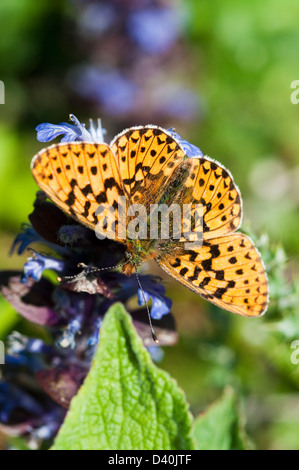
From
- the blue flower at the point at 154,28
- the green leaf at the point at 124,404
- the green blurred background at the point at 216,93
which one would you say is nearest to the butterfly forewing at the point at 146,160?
the green leaf at the point at 124,404

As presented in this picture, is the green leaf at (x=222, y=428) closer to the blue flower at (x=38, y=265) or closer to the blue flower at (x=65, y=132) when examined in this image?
the blue flower at (x=38, y=265)

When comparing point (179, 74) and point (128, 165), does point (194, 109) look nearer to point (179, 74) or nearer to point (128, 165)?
point (179, 74)

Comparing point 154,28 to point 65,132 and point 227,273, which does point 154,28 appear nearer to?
point 65,132

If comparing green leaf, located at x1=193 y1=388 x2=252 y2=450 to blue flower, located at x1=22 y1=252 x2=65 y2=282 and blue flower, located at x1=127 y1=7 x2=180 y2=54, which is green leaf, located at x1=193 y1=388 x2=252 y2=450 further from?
blue flower, located at x1=127 y1=7 x2=180 y2=54

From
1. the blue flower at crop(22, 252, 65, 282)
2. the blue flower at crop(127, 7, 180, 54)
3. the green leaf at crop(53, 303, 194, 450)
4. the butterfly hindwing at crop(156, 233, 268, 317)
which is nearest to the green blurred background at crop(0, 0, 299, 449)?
the blue flower at crop(127, 7, 180, 54)

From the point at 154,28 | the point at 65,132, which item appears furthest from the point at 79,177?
the point at 154,28
